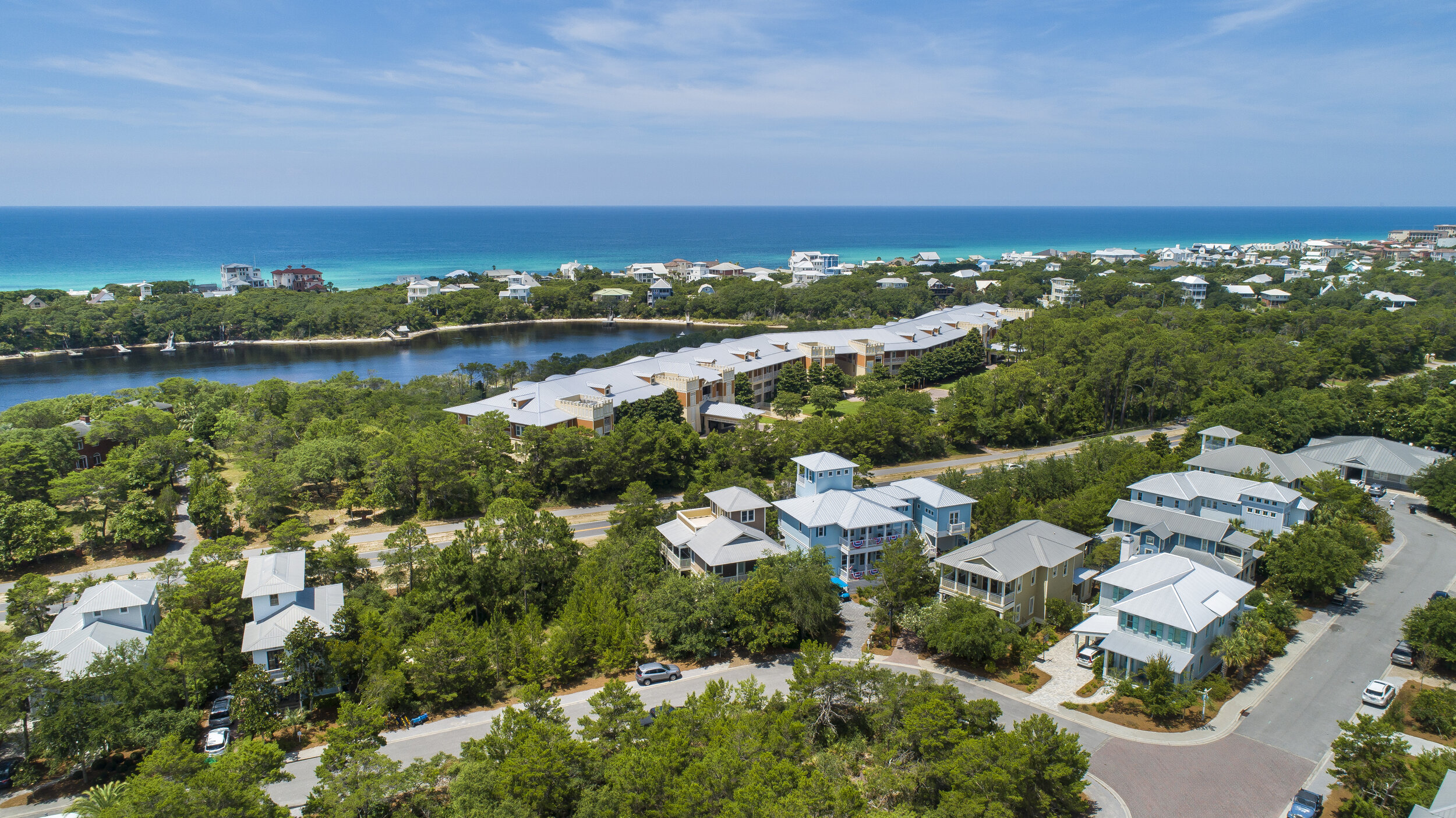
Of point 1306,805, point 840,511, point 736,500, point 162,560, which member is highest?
point 736,500

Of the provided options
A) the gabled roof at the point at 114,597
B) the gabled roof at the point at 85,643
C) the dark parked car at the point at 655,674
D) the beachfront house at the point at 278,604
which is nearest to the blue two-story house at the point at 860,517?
the dark parked car at the point at 655,674

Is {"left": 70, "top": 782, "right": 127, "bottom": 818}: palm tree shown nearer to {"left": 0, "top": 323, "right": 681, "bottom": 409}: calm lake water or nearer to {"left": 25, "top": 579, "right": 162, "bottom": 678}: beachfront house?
{"left": 25, "top": 579, "right": 162, "bottom": 678}: beachfront house

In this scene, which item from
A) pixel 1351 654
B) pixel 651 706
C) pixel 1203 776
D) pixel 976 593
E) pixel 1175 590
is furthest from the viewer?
pixel 976 593

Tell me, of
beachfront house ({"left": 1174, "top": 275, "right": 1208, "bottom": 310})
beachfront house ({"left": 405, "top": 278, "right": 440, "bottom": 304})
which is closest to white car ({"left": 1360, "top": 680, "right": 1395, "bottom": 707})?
beachfront house ({"left": 1174, "top": 275, "right": 1208, "bottom": 310})

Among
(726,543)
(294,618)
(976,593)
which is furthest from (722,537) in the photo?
(294,618)

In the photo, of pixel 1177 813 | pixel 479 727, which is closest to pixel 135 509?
pixel 479 727

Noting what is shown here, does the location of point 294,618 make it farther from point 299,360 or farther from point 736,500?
point 299,360
